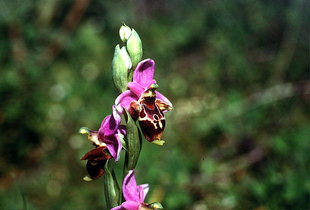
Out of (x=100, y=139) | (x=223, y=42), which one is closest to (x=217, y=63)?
(x=223, y=42)

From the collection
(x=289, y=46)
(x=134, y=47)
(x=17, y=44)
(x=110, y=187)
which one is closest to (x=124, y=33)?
(x=134, y=47)

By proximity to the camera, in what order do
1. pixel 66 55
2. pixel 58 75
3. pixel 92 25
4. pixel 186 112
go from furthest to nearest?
1. pixel 92 25
2. pixel 66 55
3. pixel 58 75
4. pixel 186 112

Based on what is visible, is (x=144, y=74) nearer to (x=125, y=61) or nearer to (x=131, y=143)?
(x=125, y=61)

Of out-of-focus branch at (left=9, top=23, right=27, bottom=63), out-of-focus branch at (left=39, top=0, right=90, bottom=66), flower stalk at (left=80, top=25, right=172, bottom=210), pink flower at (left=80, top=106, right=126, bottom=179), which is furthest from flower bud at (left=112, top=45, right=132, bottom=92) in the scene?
out-of-focus branch at (left=39, top=0, right=90, bottom=66)

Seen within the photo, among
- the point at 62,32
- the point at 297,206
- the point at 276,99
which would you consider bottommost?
the point at 297,206

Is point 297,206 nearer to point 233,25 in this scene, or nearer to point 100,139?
point 100,139

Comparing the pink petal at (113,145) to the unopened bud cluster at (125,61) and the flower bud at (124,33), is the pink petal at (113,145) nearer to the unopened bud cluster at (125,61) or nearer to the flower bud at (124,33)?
the unopened bud cluster at (125,61)

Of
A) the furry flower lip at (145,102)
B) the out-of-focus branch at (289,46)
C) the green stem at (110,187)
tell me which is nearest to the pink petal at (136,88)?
the furry flower lip at (145,102)
